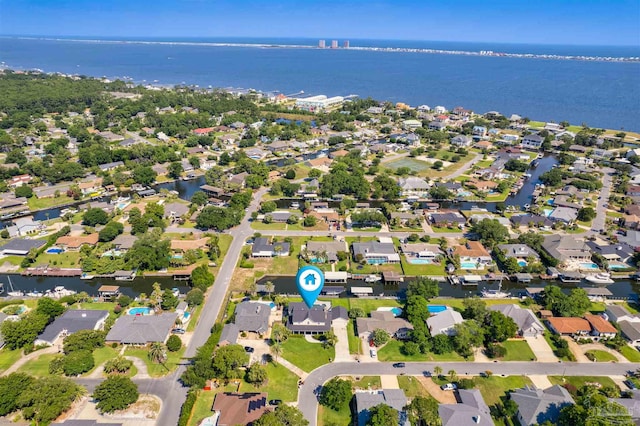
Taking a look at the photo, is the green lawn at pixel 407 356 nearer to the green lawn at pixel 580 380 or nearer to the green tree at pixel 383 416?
the green lawn at pixel 580 380

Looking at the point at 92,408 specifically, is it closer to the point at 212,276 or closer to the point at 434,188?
the point at 212,276

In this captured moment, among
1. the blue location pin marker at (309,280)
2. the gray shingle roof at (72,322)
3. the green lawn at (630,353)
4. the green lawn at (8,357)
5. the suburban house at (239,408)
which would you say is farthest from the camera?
the gray shingle roof at (72,322)

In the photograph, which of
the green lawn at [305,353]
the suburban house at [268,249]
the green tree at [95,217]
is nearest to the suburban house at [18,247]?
the green tree at [95,217]

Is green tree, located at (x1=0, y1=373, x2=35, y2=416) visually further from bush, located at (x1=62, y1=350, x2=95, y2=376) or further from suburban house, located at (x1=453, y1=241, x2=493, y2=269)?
suburban house, located at (x1=453, y1=241, x2=493, y2=269)

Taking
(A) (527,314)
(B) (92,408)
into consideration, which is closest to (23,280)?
(B) (92,408)

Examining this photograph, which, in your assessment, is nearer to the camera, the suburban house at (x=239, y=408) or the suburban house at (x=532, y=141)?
the suburban house at (x=239, y=408)

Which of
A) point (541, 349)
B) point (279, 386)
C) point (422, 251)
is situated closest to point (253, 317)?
point (279, 386)

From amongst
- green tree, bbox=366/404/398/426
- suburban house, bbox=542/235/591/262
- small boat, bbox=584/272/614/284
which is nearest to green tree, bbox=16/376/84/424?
green tree, bbox=366/404/398/426
